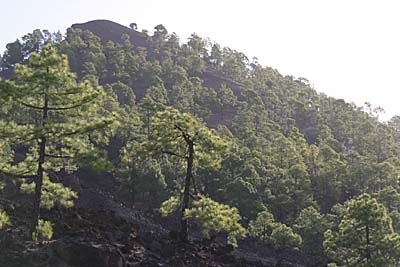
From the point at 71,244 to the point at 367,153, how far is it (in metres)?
45.8

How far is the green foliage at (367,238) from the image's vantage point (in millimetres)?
18062

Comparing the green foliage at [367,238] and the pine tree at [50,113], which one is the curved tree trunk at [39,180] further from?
the green foliage at [367,238]

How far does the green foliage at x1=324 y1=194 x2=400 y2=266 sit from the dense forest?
0.05 meters

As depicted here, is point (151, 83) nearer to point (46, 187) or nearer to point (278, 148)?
point (278, 148)

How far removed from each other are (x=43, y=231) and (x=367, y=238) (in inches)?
451

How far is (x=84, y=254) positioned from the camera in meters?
11.3

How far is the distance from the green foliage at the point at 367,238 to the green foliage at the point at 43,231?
35.2 feet

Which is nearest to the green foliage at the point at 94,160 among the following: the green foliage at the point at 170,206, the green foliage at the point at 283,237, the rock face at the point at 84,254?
the rock face at the point at 84,254

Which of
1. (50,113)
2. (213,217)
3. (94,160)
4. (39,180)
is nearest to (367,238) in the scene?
(213,217)

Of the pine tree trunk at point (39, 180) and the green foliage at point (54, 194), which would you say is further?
the green foliage at point (54, 194)

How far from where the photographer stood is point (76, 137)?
42.5ft

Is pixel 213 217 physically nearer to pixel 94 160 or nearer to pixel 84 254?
pixel 94 160

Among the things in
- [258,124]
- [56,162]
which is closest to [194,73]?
[258,124]

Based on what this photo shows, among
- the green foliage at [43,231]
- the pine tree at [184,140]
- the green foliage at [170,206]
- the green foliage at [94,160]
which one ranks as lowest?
the green foliage at [43,231]
